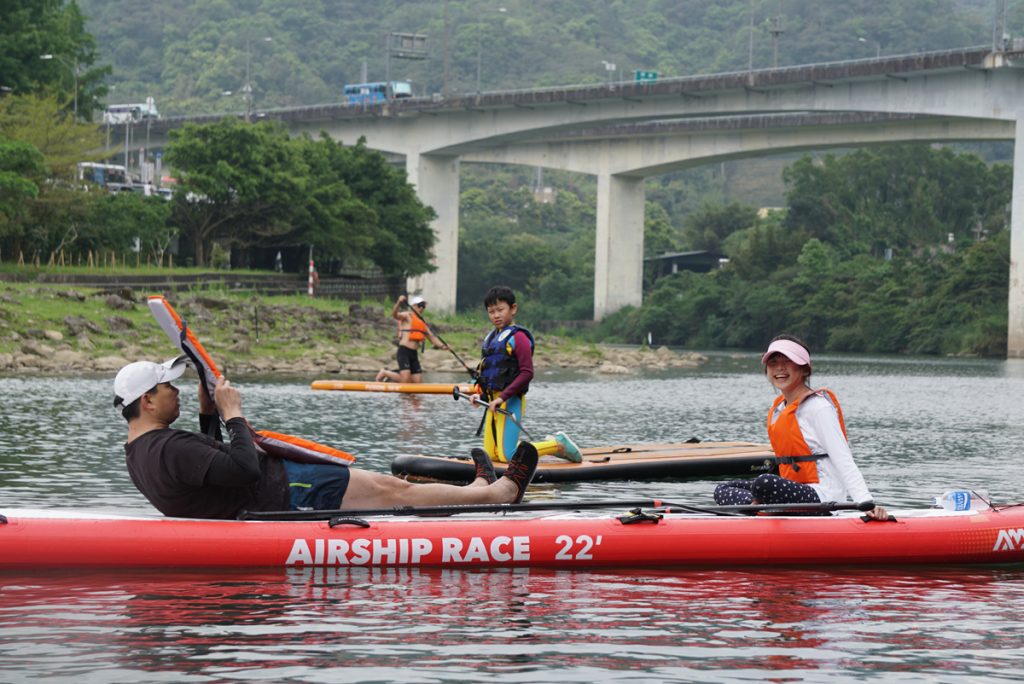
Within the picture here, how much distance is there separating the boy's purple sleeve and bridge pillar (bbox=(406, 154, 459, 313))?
63.2 meters

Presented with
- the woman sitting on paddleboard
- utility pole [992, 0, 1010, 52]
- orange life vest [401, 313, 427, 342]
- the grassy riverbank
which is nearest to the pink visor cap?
the woman sitting on paddleboard

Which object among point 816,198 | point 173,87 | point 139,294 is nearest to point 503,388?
point 139,294

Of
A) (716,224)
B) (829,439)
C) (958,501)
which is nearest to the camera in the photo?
(829,439)

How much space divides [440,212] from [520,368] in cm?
6523

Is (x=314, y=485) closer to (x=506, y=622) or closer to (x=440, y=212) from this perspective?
(x=506, y=622)

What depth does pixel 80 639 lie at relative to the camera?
8023 millimetres

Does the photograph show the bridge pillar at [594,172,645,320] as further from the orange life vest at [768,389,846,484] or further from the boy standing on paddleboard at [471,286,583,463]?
the orange life vest at [768,389,846,484]

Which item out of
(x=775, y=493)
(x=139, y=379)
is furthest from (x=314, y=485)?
(x=775, y=493)

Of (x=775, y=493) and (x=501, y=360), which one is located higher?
(x=501, y=360)

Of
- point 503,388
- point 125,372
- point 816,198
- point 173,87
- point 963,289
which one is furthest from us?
point 173,87

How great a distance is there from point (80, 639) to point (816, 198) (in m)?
83.6

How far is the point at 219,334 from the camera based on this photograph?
134 ft

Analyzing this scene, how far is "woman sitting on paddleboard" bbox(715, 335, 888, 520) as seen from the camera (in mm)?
9688

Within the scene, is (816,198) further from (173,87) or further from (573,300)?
(173,87)
